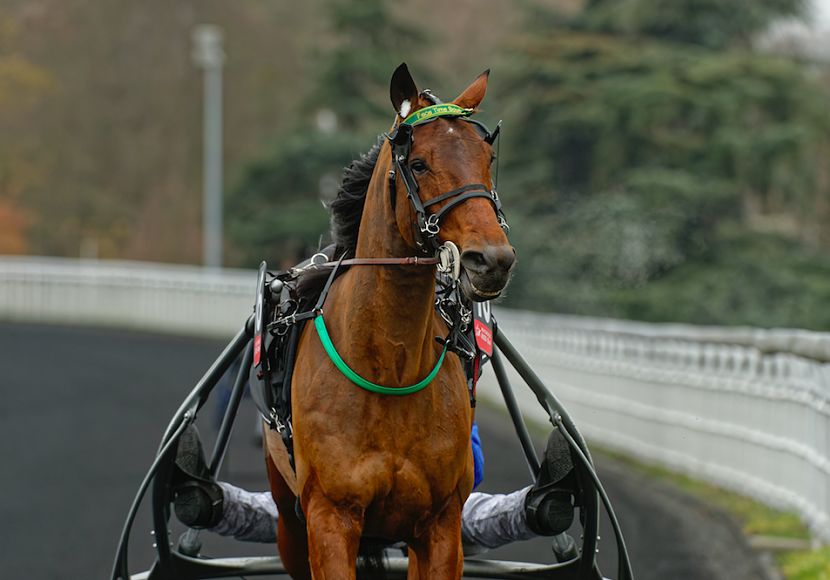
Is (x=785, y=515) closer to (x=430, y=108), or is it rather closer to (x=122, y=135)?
(x=430, y=108)

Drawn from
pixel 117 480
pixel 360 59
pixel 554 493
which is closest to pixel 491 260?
pixel 554 493

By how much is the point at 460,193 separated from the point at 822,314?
18063 mm

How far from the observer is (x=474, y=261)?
387 centimetres

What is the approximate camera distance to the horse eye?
13.9 ft

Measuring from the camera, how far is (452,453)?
4.53 m

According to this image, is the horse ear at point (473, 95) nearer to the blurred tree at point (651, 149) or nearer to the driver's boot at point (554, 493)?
the driver's boot at point (554, 493)

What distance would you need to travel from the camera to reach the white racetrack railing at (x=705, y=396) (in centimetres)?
902

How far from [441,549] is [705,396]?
730 cm

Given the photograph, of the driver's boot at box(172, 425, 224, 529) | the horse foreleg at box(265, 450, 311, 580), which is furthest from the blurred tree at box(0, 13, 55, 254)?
the horse foreleg at box(265, 450, 311, 580)

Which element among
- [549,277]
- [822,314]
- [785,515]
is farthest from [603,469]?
[549,277]

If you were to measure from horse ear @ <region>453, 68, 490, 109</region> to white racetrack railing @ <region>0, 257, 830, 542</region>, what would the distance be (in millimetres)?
4172

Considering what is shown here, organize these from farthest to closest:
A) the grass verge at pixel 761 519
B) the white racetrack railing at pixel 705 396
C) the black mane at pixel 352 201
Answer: the white racetrack railing at pixel 705 396, the grass verge at pixel 761 519, the black mane at pixel 352 201

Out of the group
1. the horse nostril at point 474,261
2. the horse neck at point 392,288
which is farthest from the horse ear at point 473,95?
the horse nostril at point 474,261

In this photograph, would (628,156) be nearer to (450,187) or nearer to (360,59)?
(360,59)
